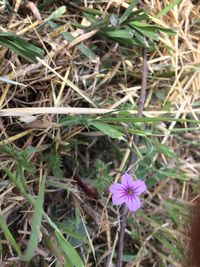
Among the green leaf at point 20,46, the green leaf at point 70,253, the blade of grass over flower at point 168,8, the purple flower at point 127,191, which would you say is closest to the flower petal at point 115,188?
the purple flower at point 127,191

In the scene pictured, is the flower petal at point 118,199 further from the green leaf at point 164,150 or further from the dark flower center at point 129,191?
the green leaf at point 164,150

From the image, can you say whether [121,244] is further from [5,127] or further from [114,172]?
[5,127]

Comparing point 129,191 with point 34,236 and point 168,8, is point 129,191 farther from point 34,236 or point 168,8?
point 168,8

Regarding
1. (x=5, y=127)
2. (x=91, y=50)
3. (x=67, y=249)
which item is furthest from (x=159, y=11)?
(x=67, y=249)

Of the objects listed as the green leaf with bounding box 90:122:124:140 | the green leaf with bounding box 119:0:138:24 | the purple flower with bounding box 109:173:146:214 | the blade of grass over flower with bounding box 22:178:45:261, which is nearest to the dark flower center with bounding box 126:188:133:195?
the purple flower with bounding box 109:173:146:214

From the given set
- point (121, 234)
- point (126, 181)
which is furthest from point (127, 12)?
point (121, 234)

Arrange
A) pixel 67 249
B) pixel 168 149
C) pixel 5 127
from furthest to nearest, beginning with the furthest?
pixel 168 149 < pixel 5 127 < pixel 67 249
